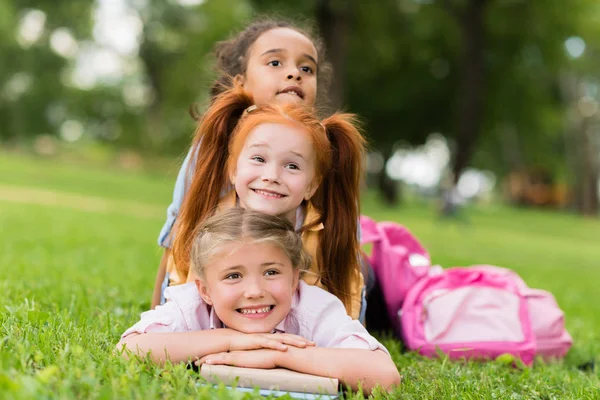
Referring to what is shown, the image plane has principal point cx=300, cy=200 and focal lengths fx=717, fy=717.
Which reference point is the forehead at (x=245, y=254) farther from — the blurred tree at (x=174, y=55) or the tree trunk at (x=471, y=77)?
the blurred tree at (x=174, y=55)

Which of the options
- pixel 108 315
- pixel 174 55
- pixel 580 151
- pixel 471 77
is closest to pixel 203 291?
pixel 108 315

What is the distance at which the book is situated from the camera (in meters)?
2.55

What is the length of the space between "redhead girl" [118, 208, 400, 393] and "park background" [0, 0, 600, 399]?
0.54 ft

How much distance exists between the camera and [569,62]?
28.0 meters

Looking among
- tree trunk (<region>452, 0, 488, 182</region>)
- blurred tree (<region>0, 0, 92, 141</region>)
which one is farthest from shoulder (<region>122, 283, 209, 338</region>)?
blurred tree (<region>0, 0, 92, 141</region>)

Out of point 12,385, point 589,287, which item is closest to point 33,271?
point 12,385

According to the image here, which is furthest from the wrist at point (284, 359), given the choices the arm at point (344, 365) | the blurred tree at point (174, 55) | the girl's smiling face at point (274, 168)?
the blurred tree at point (174, 55)

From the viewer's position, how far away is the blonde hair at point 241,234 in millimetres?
2819

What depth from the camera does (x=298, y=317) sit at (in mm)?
2990

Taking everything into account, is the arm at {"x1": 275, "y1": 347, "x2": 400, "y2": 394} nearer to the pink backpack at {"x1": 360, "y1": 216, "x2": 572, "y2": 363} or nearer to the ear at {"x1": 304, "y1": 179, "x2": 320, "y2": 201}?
the ear at {"x1": 304, "y1": 179, "x2": 320, "y2": 201}

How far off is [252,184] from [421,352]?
144 cm

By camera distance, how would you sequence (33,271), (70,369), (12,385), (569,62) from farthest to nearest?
(569,62), (33,271), (70,369), (12,385)

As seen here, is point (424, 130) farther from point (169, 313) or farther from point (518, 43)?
point (169, 313)

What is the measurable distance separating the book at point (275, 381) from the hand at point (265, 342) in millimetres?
153
